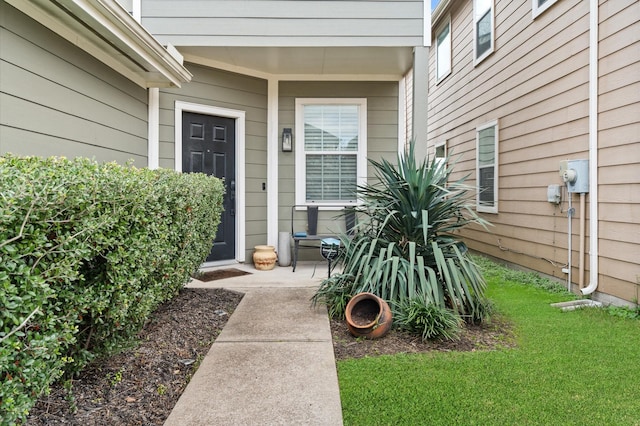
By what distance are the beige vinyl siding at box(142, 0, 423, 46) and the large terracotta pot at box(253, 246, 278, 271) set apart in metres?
2.47

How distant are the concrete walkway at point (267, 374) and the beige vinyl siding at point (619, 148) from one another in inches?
108

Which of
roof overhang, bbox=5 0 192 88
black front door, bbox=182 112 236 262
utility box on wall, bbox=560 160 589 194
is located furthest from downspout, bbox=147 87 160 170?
utility box on wall, bbox=560 160 589 194

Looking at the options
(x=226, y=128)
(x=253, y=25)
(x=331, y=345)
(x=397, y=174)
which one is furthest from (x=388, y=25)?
(x=331, y=345)

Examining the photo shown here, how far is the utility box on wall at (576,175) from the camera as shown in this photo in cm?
412

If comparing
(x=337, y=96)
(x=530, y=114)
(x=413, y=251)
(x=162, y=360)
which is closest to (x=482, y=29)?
(x=530, y=114)

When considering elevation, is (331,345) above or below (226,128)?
below

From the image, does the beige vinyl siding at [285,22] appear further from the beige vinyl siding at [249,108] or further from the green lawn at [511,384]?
the green lawn at [511,384]

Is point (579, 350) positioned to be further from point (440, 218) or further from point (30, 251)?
point (30, 251)

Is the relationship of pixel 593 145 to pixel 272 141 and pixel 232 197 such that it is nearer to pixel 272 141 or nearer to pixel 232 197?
pixel 272 141

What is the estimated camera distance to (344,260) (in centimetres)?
352

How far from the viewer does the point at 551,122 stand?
482 centimetres

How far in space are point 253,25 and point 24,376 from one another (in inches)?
162

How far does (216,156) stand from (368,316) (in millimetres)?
3182

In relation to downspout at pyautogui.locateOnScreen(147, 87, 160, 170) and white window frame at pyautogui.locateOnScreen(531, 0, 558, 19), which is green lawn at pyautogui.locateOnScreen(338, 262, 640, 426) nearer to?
downspout at pyautogui.locateOnScreen(147, 87, 160, 170)
